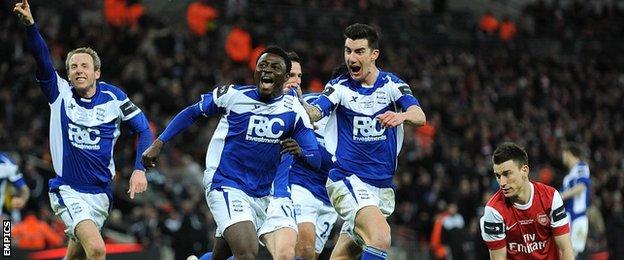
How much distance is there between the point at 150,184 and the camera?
20.4m

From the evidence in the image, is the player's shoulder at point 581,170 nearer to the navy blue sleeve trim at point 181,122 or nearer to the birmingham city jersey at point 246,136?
the birmingham city jersey at point 246,136

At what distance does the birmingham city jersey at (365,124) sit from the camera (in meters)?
10.4

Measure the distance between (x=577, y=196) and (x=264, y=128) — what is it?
7911 millimetres

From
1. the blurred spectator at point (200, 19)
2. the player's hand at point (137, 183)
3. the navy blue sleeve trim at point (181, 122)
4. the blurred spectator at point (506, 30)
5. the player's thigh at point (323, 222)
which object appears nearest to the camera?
the navy blue sleeve trim at point (181, 122)

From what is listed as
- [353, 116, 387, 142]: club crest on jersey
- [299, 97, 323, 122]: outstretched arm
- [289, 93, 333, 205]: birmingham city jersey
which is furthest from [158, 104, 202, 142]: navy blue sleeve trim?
[289, 93, 333, 205]: birmingham city jersey

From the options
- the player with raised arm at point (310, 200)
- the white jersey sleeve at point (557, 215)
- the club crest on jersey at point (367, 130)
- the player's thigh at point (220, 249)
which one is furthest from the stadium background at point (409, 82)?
the white jersey sleeve at point (557, 215)

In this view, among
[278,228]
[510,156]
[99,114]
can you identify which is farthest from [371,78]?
[99,114]

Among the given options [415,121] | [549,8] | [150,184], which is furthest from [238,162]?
[549,8]

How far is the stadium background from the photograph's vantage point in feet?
64.2

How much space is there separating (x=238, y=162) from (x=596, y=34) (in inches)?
1112

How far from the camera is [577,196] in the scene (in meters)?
16.3

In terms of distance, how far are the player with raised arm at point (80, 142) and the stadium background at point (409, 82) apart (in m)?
5.58

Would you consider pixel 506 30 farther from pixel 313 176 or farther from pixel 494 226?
pixel 494 226

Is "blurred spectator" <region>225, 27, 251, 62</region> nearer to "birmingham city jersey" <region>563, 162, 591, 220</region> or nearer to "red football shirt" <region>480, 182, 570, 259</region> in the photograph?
"birmingham city jersey" <region>563, 162, 591, 220</region>
